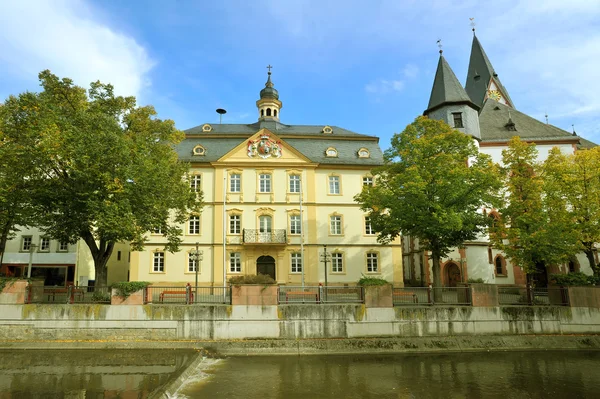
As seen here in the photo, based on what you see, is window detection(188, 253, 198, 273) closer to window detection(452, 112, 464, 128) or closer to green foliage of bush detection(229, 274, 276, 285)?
green foliage of bush detection(229, 274, 276, 285)

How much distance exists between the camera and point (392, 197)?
72.7 feet

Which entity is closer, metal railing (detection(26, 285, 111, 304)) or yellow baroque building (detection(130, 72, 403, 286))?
metal railing (detection(26, 285, 111, 304))

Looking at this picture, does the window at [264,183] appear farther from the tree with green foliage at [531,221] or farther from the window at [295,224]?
the tree with green foliage at [531,221]

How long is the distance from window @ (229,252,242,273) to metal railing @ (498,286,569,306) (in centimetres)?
1802

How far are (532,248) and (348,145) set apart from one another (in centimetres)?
1663

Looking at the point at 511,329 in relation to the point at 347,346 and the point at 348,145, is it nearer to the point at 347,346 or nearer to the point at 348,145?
the point at 347,346

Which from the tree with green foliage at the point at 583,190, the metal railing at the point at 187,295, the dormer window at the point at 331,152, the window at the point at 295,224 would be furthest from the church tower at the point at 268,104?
the tree with green foliage at the point at 583,190

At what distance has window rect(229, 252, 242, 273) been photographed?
30234 millimetres

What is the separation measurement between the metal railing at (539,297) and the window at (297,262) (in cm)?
1453

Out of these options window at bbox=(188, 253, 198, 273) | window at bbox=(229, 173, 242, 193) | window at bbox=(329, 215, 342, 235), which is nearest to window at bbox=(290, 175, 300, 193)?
window at bbox=(329, 215, 342, 235)

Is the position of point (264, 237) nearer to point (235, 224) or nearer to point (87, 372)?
point (235, 224)

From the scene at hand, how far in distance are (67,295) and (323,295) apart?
11671 millimetres

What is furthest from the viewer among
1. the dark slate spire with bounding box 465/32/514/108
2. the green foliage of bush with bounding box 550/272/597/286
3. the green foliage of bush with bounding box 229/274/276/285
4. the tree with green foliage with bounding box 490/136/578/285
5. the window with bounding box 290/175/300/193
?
the dark slate spire with bounding box 465/32/514/108

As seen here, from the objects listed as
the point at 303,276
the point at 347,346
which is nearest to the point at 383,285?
the point at 347,346
